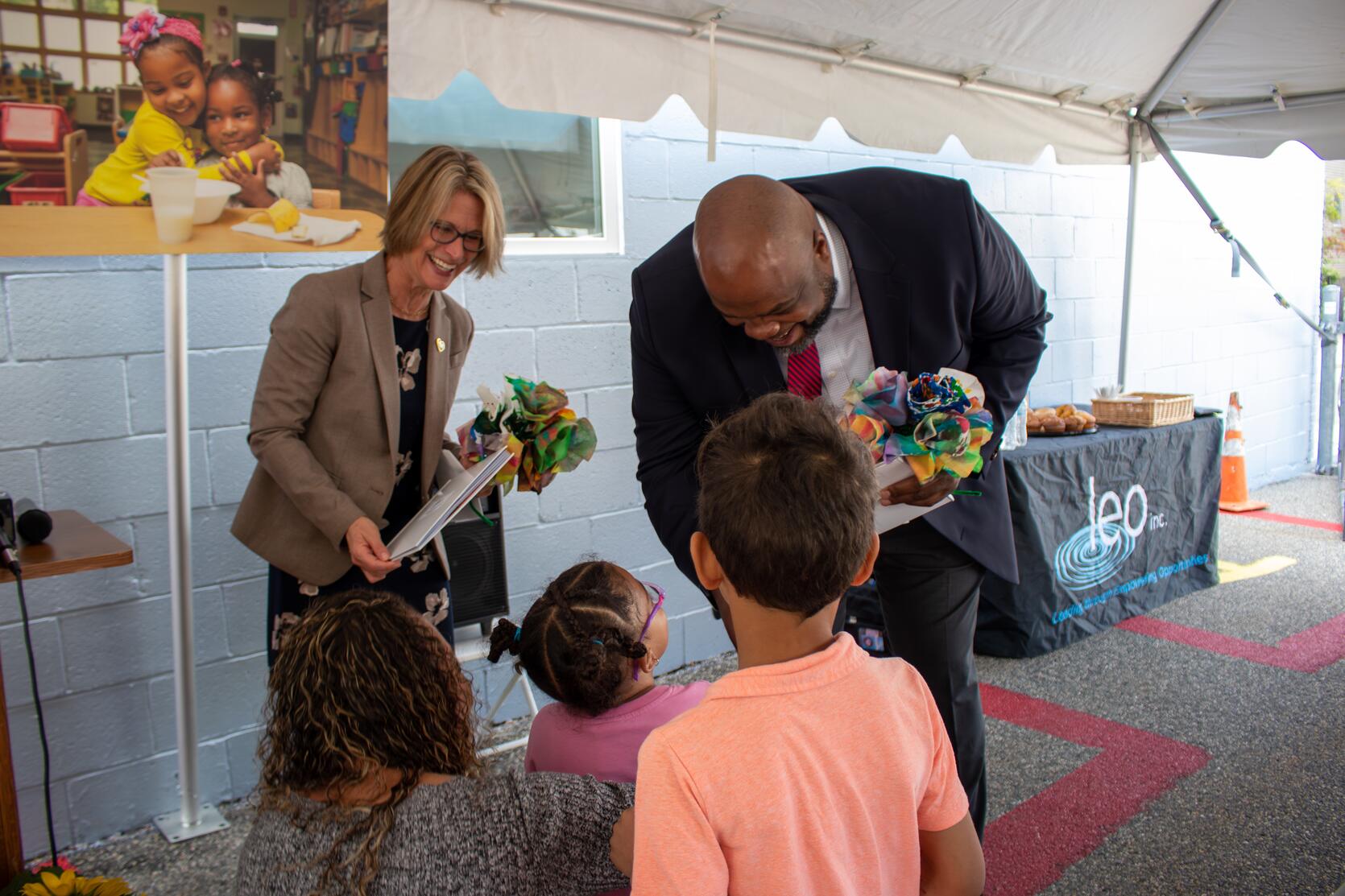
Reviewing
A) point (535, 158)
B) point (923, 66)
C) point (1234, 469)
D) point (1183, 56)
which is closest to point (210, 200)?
point (535, 158)

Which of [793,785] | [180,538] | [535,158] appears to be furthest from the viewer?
[535,158]

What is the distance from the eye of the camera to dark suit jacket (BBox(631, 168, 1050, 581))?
178 cm

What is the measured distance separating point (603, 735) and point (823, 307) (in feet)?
2.44

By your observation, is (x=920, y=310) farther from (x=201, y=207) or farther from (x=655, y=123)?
(x=655, y=123)

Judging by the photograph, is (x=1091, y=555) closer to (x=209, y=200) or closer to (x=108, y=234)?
(x=209, y=200)

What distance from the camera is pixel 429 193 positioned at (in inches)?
82.6

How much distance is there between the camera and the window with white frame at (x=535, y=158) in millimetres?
3084

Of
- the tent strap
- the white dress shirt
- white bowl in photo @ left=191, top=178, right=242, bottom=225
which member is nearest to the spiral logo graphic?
the tent strap

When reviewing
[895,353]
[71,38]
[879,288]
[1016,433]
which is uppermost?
[71,38]

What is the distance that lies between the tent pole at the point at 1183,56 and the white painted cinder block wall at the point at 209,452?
1.90 ft

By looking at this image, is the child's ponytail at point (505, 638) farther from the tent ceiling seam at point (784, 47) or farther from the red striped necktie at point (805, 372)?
the tent ceiling seam at point (784, 47)

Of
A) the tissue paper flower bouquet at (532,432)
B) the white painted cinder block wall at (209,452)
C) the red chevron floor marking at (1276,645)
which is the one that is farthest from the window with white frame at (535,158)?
the red chevron floor marking at (1276,645)

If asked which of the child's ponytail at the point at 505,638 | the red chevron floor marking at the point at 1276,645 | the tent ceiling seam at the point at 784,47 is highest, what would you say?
the tent ceiling seam at the point at 784,47

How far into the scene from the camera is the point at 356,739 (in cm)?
120
